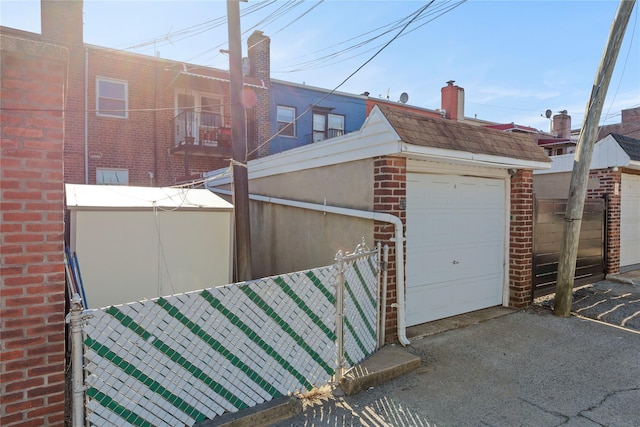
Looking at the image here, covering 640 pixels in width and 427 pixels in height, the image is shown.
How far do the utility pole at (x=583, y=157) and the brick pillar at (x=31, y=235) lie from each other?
248 inches

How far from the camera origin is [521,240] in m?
6.22

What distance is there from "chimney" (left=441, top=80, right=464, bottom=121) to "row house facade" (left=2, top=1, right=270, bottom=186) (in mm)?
9783

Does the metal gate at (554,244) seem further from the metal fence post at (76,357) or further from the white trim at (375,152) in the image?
the metal fence post at (76,357)

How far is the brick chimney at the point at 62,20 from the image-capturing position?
1189 cm

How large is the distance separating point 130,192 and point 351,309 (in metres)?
4.89

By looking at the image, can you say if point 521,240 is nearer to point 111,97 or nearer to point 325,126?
point 325,126

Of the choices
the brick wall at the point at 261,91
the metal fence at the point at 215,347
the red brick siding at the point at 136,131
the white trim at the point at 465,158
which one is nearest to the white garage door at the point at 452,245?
the white trim at the point at 465,158

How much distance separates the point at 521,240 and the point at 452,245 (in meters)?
1.40

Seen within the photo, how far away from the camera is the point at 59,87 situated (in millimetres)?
2652

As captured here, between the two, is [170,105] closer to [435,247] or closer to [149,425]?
[435,247]

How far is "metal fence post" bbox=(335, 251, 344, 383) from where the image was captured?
12.1 ft

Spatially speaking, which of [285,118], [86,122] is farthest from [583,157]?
[86,122]

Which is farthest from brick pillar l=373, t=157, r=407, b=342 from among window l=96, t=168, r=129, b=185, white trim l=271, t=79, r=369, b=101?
white trim l=271, t=79, r=369, b=101

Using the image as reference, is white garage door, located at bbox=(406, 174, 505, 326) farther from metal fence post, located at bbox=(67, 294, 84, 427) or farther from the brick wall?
the brick wall
